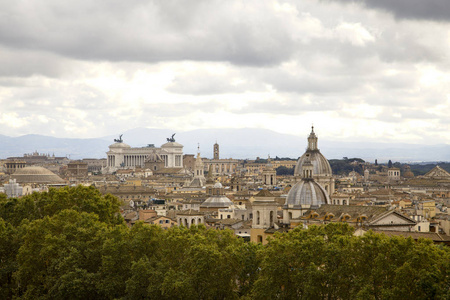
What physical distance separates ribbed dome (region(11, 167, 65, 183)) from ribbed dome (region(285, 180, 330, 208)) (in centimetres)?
10651

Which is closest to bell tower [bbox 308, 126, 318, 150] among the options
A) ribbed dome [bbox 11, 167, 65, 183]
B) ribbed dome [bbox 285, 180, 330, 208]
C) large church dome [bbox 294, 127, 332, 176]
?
large church dome [bbox 294, 127, 332, 176]

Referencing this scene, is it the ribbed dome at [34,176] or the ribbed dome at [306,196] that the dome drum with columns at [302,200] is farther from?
the ribbed dome at [34,176]

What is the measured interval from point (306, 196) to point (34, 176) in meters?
115

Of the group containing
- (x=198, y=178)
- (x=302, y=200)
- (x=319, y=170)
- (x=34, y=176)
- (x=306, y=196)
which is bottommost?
(x=302, y=200)

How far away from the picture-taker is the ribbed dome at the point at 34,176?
16675 cm

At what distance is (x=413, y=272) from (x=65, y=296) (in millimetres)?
17658

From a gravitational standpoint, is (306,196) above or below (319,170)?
below

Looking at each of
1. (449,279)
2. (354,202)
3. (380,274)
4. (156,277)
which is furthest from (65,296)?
(354,202)

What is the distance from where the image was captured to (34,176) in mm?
170625

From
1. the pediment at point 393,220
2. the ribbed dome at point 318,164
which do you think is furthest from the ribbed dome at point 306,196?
the ribbed dome at point 318,164

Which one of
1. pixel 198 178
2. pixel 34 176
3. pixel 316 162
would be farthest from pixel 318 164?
pixel 34 176

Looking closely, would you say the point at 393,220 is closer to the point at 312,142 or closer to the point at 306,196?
the point at 306,196

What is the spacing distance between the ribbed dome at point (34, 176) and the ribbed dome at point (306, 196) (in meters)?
107

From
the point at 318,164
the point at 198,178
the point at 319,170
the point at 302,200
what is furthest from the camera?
the point at 198,178
